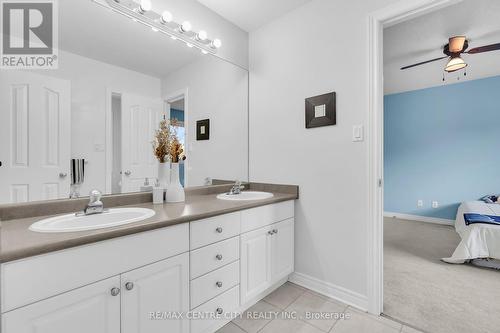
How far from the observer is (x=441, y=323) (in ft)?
4.96

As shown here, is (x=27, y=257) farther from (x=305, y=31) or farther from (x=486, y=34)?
(x=486, y=34)

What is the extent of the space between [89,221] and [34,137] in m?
0.51

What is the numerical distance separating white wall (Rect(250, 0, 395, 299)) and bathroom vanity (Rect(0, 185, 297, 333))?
43cm

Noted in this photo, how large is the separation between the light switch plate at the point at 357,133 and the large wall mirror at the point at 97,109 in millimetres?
1247

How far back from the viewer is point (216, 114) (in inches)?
85.1

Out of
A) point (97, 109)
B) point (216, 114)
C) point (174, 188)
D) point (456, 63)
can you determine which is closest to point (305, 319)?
point (174, 188)

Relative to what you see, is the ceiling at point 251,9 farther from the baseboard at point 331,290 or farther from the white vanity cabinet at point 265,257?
the baseboard at point 331,290

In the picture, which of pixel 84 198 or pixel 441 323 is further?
pixel 441 323

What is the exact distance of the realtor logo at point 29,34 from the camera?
1.11m

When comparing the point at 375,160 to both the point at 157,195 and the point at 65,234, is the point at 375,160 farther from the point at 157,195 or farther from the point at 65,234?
the point at 65,234

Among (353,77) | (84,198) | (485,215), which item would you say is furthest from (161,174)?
(485,215)

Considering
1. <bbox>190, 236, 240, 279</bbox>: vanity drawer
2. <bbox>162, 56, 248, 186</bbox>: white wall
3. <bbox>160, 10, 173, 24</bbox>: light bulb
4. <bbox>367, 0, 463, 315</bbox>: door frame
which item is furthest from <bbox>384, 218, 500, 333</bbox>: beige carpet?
<bbox>160, 10, 173, 24</bbox>: light bulb

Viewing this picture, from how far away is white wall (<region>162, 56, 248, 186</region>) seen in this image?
6.36 ft

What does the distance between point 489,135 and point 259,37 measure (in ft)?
13.4
